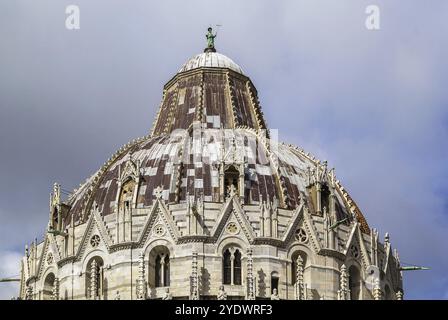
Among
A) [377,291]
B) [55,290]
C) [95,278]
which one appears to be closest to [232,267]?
[95,278]

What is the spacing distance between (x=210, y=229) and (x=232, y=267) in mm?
2997

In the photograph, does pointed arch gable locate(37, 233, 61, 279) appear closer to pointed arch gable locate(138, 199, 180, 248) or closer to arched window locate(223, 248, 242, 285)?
pointed arch gable locate(138, 199, 180, 248)

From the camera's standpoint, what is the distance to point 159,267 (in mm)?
95062

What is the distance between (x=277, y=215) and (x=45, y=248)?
1792cm

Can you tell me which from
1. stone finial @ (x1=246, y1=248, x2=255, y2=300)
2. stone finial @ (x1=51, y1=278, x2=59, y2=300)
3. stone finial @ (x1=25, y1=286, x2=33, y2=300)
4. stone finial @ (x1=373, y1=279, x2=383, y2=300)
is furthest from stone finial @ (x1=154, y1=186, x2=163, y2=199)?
stone finial @ (x1=373, y1=279, x2=383, y2=300)

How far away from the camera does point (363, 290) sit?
98.8 metres

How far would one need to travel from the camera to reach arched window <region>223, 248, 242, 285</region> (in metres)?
93.9

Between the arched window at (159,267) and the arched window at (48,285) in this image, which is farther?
the arched window at (48,285)

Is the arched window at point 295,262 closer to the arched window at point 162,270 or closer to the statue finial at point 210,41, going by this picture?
the arched window at point 162,270

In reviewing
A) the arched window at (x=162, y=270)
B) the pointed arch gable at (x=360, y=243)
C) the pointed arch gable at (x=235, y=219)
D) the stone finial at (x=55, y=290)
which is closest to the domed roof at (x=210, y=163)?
the pointed arch gable at (x=235, y=219)

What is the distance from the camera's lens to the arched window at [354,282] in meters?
98.5

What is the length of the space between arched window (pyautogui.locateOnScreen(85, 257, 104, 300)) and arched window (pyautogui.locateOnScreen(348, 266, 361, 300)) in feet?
57.9

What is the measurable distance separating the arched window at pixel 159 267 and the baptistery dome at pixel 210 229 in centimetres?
7
